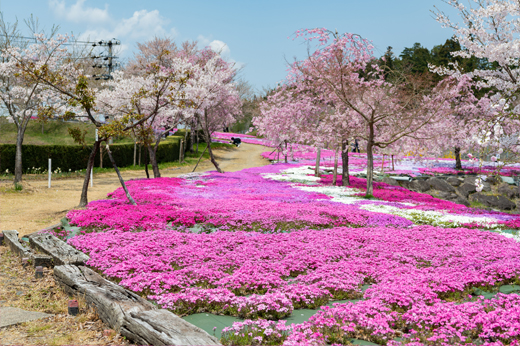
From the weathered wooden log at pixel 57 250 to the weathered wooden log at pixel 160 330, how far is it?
412cm

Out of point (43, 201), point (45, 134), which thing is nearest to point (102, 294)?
point (43, 201)

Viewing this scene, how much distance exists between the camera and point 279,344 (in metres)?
5.40

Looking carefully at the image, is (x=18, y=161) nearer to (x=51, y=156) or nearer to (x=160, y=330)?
(x=51, y=156)

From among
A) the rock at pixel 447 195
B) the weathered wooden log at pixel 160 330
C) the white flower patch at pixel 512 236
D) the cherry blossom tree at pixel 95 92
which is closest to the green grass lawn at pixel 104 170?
the cherry blossom tree at pixel 95 92

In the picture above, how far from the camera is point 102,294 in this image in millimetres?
6359

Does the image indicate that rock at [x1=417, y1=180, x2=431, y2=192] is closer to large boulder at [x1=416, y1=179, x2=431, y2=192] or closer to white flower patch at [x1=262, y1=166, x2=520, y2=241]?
large boulder at [x1=416, y1=179, x2=431, y2=192]

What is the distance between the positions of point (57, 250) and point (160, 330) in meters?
5.87

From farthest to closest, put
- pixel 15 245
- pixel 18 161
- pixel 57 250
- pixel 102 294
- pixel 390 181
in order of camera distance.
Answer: pixel 390 181, pixel 18 161, pixel 15 245, pixel 57 250, pixel 102 294

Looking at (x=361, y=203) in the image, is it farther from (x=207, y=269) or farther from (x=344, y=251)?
(x=207, y=269)

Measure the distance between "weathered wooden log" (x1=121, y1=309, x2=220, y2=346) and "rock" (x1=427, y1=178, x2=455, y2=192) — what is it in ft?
108

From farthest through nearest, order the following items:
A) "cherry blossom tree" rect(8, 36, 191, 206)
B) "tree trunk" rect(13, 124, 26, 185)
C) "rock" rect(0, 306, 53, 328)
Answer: "tree trunk" rect(13, 124, 26, 185), "cherry blossom tree" rect(8, 36, 191, 206), "rock" rect(0, 306, 53, 328)

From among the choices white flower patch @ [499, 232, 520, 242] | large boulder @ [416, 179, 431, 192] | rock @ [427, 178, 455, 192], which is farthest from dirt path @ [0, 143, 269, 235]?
rock @ [427, 178, 455, 192]

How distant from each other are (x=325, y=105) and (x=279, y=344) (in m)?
29.9

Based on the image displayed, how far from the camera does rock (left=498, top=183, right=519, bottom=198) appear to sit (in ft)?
106
